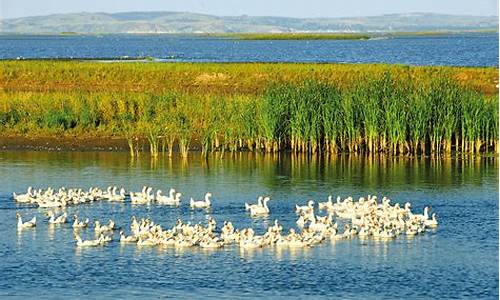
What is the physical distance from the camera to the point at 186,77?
7875 centimetres

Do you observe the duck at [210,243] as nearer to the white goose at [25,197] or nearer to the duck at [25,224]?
the duck at [25,224]

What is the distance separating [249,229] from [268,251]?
2.89ft

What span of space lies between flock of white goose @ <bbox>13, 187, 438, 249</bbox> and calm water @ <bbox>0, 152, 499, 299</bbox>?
40 centimetres

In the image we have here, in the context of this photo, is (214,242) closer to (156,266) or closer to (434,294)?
(156,266)

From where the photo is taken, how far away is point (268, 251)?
99.2ft

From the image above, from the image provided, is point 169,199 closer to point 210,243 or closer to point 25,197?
point 25,197

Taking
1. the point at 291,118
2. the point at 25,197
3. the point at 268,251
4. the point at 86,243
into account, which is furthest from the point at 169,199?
the point at 291,118

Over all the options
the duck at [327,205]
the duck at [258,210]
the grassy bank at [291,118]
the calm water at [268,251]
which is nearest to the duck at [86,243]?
the calm water at [268,251]

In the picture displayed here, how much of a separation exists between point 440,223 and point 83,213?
10436 mm

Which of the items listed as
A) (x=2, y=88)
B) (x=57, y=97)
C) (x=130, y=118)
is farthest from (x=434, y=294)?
(x=2, y=88)

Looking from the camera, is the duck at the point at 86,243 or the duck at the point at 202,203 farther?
the duck at the point at 202,203

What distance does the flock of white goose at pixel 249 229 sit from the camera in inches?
1212

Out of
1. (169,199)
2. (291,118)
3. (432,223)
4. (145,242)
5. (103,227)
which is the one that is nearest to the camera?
(145,242)

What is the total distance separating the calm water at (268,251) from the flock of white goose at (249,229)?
Answer: 40 centimetres
